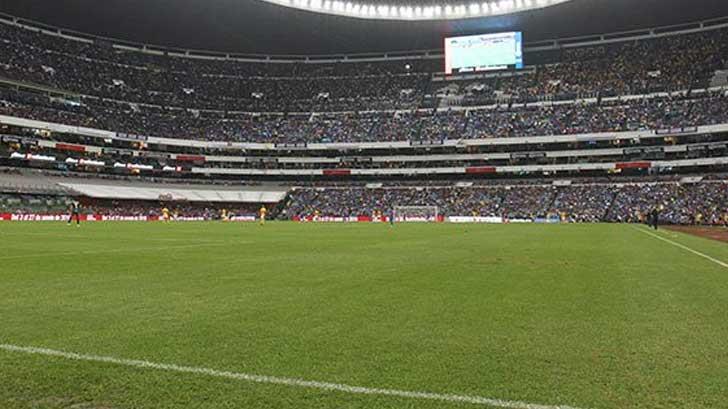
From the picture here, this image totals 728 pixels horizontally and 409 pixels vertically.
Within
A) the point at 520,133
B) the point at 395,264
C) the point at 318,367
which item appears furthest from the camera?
the point at 520,133

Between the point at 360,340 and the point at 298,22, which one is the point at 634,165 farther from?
the point at 360,340

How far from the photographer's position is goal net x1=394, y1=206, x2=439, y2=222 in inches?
2815

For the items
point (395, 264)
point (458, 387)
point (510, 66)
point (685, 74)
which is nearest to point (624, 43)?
point (685, 74)

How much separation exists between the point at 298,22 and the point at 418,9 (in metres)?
17.3

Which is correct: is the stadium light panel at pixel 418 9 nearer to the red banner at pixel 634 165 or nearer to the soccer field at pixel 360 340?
the red banner at pixel 634 165

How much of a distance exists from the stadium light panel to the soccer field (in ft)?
211

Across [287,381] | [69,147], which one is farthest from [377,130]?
[287,381]

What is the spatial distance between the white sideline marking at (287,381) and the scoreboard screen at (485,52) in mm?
77097

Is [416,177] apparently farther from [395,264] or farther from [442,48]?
[395,264]

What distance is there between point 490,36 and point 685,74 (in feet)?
87.8

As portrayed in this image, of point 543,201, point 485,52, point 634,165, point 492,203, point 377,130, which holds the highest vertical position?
point 485,52

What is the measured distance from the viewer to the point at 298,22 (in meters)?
76.0

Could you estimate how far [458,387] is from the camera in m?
3.63

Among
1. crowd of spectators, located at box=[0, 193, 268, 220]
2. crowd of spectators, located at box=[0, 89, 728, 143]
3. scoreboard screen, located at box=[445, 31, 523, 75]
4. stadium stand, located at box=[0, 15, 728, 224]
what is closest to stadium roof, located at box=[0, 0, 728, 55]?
scoreboard screen, located at box=[445, 31, 523, 75]
